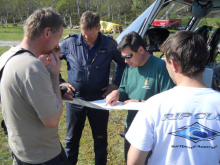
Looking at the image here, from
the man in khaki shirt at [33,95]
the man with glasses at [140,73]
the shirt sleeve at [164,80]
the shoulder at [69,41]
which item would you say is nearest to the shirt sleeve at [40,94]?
the man in khaki shirt at [33,95]

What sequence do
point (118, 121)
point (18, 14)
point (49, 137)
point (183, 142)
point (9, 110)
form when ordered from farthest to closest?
point (18, 14)
point (118, 121)
point (49, 137)
point (9, 110)
point (183, 142)

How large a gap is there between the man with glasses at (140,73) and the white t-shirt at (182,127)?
0.92m

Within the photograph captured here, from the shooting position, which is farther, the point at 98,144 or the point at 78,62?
the point at 98,144

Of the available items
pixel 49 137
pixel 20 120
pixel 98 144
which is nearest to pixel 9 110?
pixel 20 120

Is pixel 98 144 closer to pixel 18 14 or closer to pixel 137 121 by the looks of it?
pixel 137 121

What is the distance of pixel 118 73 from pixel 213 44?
2.86 metres

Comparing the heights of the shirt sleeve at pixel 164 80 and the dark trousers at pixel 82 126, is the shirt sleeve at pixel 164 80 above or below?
above

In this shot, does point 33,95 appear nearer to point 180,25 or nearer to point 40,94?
point 40,94

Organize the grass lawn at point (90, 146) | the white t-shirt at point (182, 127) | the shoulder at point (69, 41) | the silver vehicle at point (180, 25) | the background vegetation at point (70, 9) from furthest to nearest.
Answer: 1. the background vegetation at point (70, 9)
2. the silver vehicle at point (180, 25)
3. the grass lawn at point (90, 146)
4. the shoulder at point (69, 41)
5. the white t-shirt at point (182, 127)

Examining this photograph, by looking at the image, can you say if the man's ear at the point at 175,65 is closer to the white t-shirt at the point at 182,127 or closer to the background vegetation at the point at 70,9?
the white t-shirt at the point at 182,127

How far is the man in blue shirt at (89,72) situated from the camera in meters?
2.58

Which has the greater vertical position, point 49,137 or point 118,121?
point 49,137

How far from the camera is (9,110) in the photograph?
1.40m

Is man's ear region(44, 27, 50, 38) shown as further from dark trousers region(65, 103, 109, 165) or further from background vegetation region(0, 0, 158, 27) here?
background vegetation region(0, 0, 158, 27)
